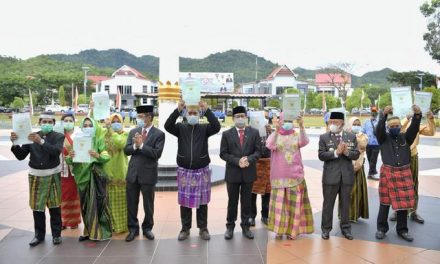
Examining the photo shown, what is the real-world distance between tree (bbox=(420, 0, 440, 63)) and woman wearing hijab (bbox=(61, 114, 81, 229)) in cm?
3356

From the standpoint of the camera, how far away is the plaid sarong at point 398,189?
5.33 metres

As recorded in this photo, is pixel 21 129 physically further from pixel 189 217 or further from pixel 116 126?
pixel 189 217

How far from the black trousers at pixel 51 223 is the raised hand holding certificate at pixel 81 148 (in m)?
0.86

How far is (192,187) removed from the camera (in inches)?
207

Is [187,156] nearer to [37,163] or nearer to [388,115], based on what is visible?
[37,163]

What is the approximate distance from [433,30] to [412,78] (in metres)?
6.53

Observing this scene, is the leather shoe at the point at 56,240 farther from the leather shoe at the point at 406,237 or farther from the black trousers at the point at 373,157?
the black trousers at the point at 373,157

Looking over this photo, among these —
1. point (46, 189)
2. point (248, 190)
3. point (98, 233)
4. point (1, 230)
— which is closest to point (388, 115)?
point (248, 190)

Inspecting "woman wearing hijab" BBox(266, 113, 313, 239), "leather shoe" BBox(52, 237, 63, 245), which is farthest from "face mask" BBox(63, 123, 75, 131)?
"woman wearing hijab" BBox(266, 113, 313, 239)

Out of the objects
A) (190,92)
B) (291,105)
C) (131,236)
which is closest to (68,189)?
(131,236)

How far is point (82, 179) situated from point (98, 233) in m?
0.72

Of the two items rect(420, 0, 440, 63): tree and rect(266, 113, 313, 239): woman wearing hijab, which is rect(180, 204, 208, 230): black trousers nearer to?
rect(266, 113, 313, 239): woman wearing hijab

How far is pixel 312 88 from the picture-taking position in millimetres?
77688

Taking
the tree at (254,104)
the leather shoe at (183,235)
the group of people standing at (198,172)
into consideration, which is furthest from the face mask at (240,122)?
the tree at (254,104)
